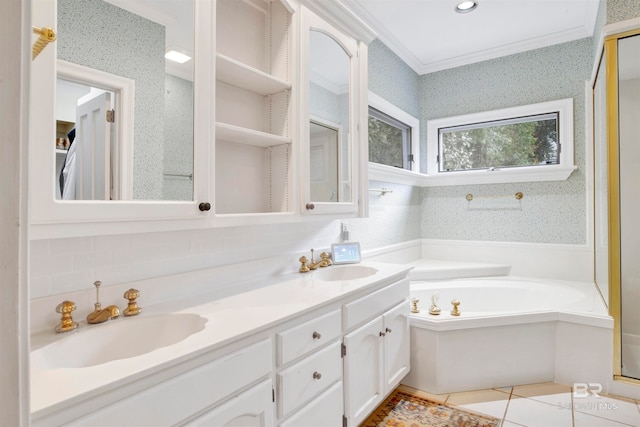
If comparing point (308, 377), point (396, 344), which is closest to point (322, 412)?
point (308, 377)

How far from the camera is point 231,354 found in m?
1.08

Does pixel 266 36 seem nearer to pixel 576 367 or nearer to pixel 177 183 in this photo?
pixel 177 183

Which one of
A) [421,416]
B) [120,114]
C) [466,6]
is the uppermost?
[466,6]

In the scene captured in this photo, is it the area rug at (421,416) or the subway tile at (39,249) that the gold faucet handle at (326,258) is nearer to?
the area rug at (421,416)

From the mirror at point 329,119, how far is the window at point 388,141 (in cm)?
88

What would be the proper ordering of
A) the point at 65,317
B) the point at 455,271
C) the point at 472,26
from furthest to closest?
the point at 455,271
the point at 472,26
the point at 65,317

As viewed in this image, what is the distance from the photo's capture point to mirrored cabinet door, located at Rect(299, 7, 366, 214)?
1803 mm

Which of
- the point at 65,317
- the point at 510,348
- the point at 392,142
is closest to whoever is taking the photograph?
the point at 65,317

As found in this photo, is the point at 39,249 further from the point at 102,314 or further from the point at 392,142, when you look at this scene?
the point at 392,142

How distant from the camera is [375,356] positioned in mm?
1875

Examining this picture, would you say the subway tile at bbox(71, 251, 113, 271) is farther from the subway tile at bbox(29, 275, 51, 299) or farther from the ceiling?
the ceiling

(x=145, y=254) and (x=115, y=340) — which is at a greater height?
(x=145, y=254)

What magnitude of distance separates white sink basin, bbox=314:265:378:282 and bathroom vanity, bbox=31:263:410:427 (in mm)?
82

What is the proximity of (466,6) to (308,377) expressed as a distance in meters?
2.70
